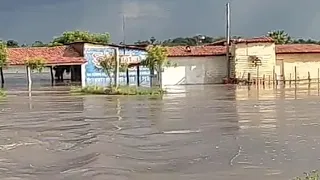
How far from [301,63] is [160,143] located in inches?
1990

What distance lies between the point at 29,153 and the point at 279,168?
629cm

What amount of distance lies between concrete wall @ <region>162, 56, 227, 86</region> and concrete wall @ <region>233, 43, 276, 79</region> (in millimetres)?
2428

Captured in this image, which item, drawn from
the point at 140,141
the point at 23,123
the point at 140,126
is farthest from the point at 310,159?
the point at 23,123

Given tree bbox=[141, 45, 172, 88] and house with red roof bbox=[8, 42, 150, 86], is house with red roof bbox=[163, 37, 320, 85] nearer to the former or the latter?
house with red roof bbox=[8, 42, 150, 86]

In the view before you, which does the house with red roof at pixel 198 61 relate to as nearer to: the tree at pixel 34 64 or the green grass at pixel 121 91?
the tree at pixel 34 64

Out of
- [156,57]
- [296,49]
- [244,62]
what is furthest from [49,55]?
[296,49]

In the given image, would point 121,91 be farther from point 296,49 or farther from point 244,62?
point 296,49

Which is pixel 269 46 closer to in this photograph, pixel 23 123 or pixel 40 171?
pixel 23 123

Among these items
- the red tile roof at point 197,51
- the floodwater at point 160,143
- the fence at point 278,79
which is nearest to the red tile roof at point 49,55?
the red tile roof at point 197,51

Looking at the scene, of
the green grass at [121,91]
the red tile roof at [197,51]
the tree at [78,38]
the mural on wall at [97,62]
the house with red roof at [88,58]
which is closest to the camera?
the green grass at [121,91]

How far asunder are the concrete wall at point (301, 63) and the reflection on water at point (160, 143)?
1462 inches

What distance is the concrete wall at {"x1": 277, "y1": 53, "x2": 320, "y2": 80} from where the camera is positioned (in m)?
64.5

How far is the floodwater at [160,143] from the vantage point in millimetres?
12773

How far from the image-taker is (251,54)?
202 ft
